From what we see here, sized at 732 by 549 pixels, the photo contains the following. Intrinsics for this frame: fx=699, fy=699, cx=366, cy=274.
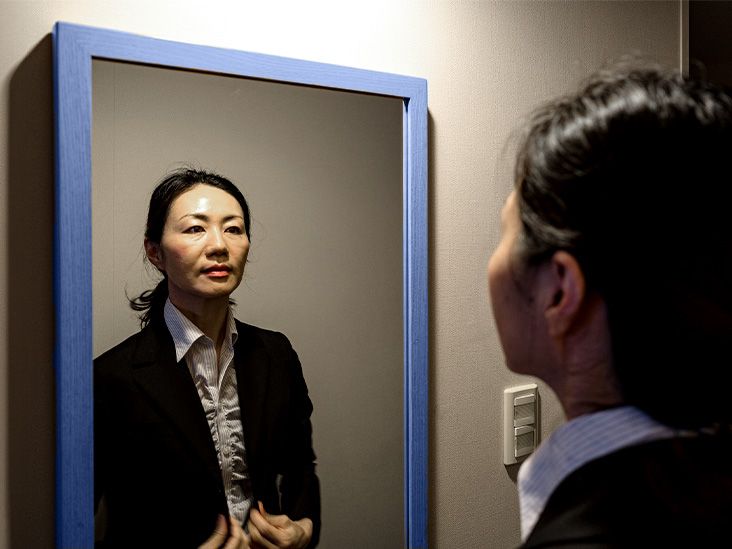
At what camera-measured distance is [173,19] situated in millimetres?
939

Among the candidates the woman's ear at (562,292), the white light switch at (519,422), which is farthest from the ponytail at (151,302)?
the white light switch at (519,422)

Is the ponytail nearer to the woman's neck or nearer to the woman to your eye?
the woman's neck

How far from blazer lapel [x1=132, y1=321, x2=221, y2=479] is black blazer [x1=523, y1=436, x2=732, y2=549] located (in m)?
0.49

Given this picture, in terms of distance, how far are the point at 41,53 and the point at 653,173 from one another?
72 cm

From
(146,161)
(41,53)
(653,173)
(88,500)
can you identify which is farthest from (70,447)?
(653,173)

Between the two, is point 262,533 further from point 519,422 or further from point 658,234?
point 658,234

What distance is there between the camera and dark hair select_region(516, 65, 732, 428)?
0.59m

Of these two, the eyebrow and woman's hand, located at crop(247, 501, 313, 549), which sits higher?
the eyebrow

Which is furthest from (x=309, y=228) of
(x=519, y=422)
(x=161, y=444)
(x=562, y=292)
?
(x=519, y=422)

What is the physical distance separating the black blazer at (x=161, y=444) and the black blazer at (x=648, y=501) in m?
0.49

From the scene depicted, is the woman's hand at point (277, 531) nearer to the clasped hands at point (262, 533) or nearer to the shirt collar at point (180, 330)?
the clasped hands at point (262, 533)

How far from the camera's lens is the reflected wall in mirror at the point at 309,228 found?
87cm

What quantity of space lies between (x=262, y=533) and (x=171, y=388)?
0.25 m

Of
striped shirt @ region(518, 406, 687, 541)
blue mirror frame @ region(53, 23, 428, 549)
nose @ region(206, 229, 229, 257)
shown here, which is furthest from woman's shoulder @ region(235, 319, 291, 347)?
striped shirt @ region(518, 406, 687, 541)
